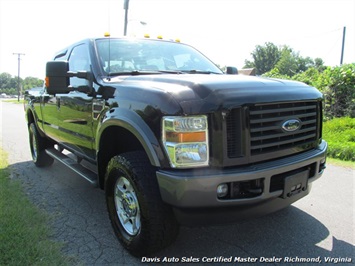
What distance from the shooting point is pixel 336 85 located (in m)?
9.30

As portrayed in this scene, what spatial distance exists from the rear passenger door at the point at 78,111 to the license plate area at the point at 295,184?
6.51 ft

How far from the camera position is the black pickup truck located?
7.18 ft

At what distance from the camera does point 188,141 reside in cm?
217

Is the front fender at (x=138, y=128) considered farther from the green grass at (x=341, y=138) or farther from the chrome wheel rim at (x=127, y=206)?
the green grass at (x=341, y=138)

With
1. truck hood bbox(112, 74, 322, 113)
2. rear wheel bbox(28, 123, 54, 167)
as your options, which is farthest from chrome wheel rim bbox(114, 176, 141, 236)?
rear wheel bbox(28, 123, 54, 167)

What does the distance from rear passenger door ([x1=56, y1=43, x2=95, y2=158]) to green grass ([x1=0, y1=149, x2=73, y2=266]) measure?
0.87 metres

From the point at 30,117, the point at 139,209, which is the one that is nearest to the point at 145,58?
the point at 139,209

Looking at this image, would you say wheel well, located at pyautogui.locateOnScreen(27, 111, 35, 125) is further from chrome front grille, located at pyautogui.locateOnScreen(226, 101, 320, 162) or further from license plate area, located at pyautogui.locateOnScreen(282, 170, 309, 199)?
license plate area, located at pyautogui.locateOnScreen(282, 170, 309, 199)

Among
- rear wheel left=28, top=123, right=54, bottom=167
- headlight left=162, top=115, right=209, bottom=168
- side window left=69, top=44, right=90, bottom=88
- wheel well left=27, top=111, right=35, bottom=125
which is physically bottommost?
rear wheel left=28, top=123, right=54, bottom=167

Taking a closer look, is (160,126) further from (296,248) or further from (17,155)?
(17,155)

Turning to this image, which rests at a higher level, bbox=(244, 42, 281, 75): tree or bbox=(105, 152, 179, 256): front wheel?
bbox=(244, 42, 281, 75): tree

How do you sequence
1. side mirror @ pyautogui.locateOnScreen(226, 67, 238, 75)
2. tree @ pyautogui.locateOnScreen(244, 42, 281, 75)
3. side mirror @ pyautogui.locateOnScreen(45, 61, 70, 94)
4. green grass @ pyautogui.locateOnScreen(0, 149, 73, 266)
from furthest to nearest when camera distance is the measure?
tree @ pyautogui.locateOnScreen(244, 42, 281, 75) → side mirror @ pyautogui.locateOnScreen(226, 67, 238, 75) → side mirror @ pyautogui.locateOnScreen(45, 61, 70, 94) → green grass @ pyautogui.locateOnScreen(0, 149, 73, 266)

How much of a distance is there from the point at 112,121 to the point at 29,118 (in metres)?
4.25

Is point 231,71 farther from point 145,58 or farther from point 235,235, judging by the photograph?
point 235,235
